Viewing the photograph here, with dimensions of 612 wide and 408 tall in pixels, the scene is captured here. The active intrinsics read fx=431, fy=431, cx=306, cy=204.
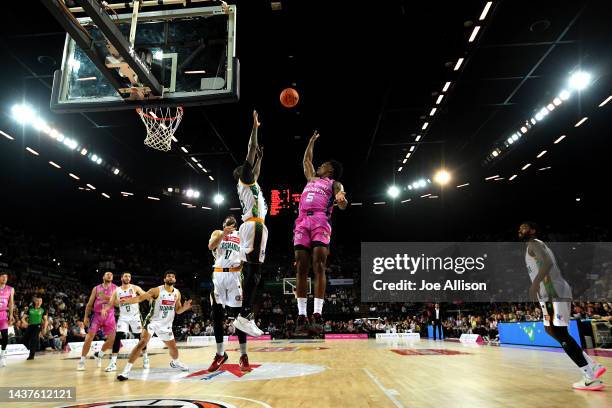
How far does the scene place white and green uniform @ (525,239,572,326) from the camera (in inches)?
196

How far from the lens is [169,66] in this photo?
268 inches

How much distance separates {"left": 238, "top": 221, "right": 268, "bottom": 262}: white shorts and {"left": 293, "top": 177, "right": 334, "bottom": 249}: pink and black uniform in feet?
2.68

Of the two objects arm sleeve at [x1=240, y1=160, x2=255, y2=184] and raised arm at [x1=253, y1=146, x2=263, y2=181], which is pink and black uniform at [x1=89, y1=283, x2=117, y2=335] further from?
arm sleeve at [x1=240, y1=160, x2=255, y2=184]

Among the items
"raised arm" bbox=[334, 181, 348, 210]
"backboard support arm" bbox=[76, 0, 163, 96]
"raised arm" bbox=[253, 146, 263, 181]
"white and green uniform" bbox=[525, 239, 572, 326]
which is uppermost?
"backboard support arm" bbox=[76, 0, 163, 96]

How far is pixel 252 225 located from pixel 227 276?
41.4 inches

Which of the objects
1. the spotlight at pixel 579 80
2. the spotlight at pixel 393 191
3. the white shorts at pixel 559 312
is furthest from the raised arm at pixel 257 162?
the spotlight at pixel 393 191

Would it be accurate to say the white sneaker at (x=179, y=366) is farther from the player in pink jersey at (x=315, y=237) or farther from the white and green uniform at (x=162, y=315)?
the player in pink jersey at (x=315, y=237)

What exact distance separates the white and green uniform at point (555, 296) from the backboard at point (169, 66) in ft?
16.3

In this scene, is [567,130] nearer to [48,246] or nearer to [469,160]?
[469,160]

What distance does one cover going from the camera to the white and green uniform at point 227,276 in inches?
234

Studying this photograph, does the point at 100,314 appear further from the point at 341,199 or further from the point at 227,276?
the point at 341,199

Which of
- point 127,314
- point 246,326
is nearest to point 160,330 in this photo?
point 127,314

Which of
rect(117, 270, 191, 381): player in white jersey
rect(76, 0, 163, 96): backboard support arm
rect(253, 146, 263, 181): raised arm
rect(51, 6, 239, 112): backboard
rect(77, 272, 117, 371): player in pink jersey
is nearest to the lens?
rect(76, 0, 163, 96): backboard support arm

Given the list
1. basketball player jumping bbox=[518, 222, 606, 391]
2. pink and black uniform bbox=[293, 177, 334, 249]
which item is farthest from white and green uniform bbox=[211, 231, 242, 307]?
basketball player jumping bbox=[518, 222, 606, 391]
